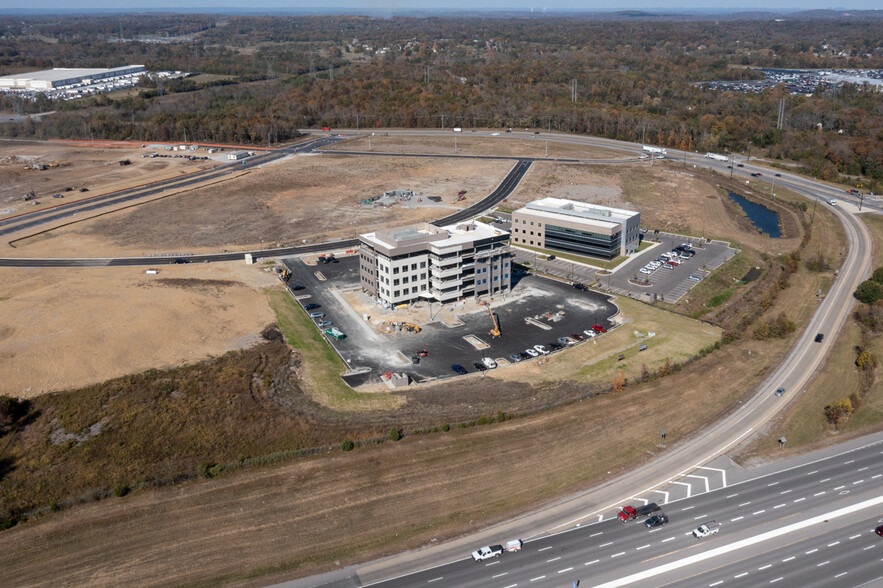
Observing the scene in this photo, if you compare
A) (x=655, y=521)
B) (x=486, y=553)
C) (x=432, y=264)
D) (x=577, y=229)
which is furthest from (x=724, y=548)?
(x=577, y=229)

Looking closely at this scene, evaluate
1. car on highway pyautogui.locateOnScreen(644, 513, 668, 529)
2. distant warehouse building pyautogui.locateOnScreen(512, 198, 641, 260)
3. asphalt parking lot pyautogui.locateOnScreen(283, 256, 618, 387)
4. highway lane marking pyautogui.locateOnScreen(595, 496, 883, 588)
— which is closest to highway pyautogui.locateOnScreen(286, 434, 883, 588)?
highway lane marking pyautogui.locateOnScreen(595, 496, 883, 588)

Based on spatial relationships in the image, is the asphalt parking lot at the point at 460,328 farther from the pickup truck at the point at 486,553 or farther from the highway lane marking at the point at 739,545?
the highway lane marking at the point at 739,545

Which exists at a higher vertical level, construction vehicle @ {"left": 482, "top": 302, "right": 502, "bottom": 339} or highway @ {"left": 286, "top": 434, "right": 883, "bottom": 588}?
construction vehicle @ {"left": 482, "top": 302, "right": 502, "bottom": 339}

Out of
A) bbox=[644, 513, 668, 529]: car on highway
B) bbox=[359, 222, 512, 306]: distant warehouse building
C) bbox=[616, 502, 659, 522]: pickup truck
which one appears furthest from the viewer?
bbox=[359, 222, 512, 306]: distant warehouse building

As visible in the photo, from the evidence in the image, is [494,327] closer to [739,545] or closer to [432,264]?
[432,264]

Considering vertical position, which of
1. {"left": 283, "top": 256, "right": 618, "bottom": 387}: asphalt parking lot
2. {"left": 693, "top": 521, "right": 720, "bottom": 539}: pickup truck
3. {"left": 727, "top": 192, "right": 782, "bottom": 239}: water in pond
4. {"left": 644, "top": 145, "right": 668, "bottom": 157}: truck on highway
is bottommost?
{"left": 693, "top": 521, "right": 720, "bottom": 539}: pickup truck

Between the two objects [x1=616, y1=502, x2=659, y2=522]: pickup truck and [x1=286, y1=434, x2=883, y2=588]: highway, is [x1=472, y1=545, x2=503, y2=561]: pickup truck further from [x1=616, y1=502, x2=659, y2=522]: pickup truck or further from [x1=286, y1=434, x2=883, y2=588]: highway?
[x1=616, y1=502, x2=659, y2=522]: pickup truck

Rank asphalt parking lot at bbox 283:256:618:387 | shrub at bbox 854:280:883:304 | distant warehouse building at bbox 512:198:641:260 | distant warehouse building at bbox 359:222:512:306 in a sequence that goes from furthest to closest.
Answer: distant warehouse building at bbox 512:198:641:260 → shrub at bbox 854:280:883:304 → distant warehouse building at bbox 359:222:512:306 → asphalt parking lot at bbox 283:256:618:387
